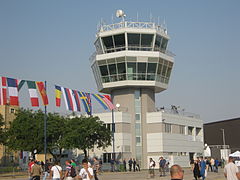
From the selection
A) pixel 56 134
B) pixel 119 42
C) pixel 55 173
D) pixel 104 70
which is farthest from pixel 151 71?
pixel 55 173

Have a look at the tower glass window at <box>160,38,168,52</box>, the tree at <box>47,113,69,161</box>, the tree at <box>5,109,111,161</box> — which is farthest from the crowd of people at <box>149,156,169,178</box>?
the tower glass window at <box>160,38,168,52</box>

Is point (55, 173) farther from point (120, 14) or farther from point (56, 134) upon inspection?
point (120, 14)

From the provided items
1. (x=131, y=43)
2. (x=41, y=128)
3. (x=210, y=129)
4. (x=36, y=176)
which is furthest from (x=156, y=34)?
(x=210, y=129)

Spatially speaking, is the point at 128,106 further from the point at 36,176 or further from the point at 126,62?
the point at 36,176

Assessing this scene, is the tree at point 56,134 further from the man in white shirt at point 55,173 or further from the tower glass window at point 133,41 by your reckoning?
the man in white shirt at point 55,173

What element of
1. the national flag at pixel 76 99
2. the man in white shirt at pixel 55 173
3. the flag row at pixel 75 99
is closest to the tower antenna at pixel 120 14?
the flag row at pixel 75 99

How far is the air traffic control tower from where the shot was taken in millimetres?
56438

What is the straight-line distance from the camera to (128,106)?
5991cm

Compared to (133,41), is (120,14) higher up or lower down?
higher up

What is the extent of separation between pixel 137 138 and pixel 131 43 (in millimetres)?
14505

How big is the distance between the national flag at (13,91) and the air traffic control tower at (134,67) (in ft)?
77.9

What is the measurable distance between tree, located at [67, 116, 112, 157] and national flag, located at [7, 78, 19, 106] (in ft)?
51.3

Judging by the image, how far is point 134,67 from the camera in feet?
185

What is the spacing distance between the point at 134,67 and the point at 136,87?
4.31 meters
